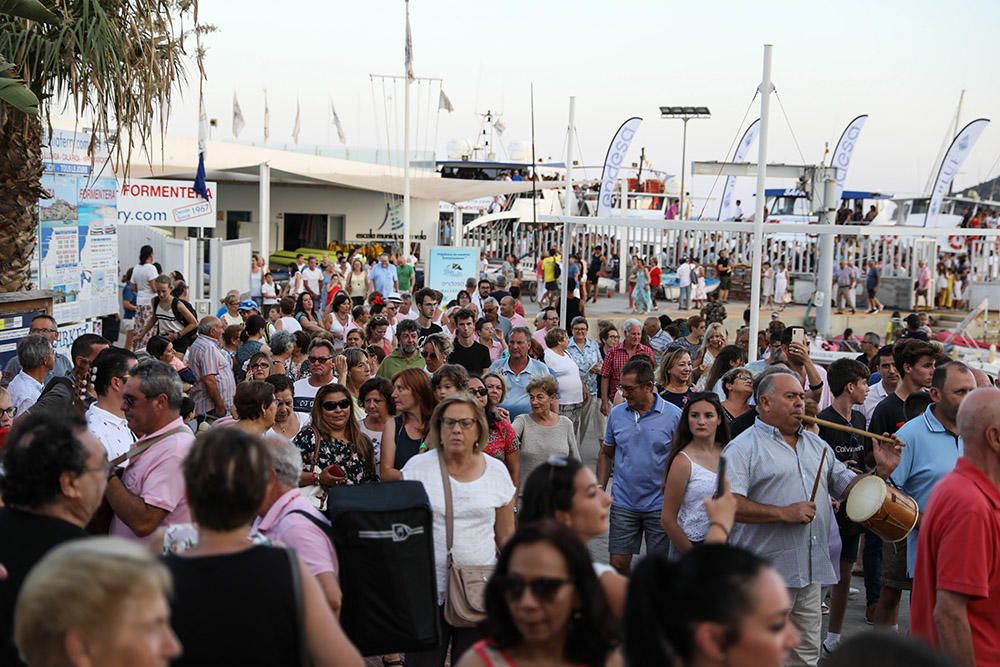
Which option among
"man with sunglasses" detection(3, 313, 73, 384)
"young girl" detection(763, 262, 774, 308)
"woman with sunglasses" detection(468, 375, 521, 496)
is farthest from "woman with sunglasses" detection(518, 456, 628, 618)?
"young girl" detection(763, 262, 774, 308)

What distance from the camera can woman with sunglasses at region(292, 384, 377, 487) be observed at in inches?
254

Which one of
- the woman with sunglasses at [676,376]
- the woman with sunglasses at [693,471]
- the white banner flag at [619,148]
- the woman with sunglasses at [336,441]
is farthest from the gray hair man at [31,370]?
the white banner flag at [619,148]

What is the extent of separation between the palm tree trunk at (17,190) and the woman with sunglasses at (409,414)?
7818mm

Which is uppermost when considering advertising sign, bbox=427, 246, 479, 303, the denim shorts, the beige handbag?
advertising sign, bbox=427, 246, 479, 303

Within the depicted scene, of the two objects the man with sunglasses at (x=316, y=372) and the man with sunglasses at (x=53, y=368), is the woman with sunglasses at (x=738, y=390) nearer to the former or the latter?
the man with sunglasses at (x=316, y=372)

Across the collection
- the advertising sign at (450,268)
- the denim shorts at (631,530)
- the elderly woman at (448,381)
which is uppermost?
the advertising sign at (450,268)

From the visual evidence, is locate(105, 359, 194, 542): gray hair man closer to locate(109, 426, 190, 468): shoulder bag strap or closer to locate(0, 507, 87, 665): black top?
locate(109, 426, 190, 468): shoulder bag strap

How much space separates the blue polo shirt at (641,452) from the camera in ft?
23.7

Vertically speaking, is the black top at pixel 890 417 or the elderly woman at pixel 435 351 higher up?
the elderly woman at pixel 435 351

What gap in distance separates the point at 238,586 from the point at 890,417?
6.05 meters

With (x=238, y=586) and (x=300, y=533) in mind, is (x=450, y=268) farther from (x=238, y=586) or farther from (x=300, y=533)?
(x=238, y=586)

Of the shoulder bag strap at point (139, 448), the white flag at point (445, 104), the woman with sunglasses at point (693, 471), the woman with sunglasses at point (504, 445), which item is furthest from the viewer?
the white flag at point (445, 104)

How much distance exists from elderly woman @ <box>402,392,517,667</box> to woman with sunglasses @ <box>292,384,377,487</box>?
1139 mm

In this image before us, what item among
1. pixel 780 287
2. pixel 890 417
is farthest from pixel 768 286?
pixel 890 417
